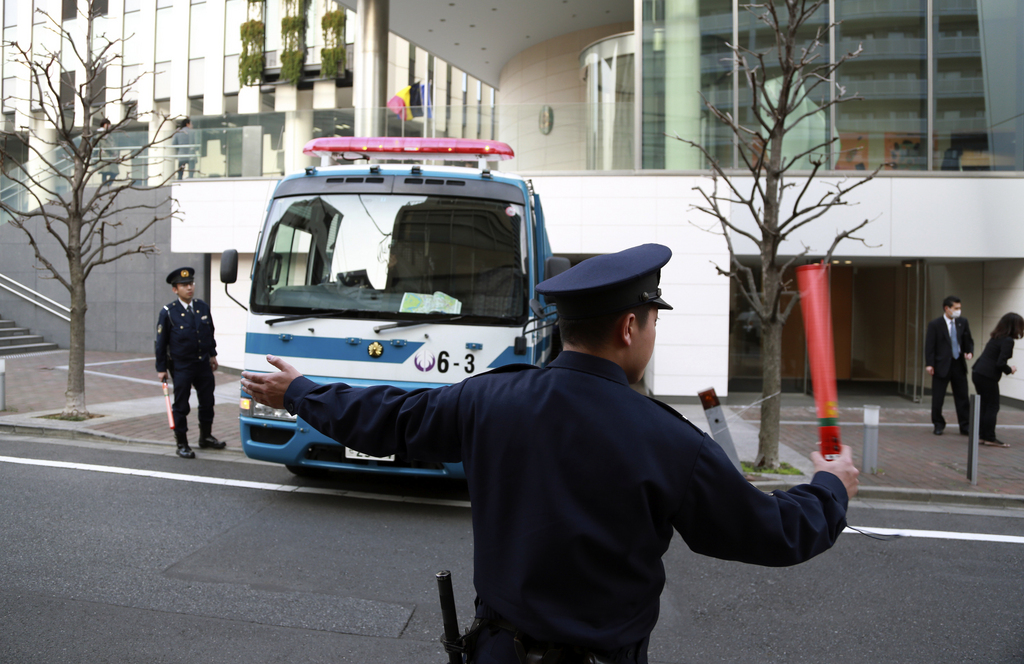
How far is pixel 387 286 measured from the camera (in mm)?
6059

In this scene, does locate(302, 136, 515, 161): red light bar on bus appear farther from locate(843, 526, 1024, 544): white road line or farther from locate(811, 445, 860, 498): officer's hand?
locate(811, 445, 860, 498): officer's hand

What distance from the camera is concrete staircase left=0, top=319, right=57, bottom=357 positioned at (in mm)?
18188

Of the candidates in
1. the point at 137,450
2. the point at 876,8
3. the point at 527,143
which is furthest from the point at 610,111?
the point at 137,450

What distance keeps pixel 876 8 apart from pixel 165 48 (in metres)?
26.5

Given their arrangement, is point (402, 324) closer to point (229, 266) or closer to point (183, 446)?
point (229, 266)

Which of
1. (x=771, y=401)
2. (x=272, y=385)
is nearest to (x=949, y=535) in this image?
(x=771, y=401)

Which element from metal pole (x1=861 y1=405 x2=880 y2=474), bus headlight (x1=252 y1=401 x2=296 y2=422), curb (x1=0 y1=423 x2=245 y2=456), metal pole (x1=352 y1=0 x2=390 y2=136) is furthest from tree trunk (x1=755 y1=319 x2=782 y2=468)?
metal pole (x1=352 y1=0 x2=390 y2=136)

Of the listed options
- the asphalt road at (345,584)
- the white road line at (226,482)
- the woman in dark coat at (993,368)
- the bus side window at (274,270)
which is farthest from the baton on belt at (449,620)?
the woman in dark coat at (993,368)

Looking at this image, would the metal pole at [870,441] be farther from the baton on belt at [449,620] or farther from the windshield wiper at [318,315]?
the baton on belt at [449,620]

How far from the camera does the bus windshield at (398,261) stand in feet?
19.8

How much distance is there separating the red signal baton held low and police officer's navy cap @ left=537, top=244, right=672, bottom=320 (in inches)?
15.3

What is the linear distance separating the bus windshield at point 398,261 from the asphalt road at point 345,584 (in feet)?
5.64

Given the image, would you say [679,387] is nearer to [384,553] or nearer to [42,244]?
[384,553]

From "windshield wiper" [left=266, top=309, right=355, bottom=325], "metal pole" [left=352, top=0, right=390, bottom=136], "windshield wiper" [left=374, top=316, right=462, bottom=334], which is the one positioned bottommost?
"windshield wiper" [left=374, top=316, right=462, bottom=334]
